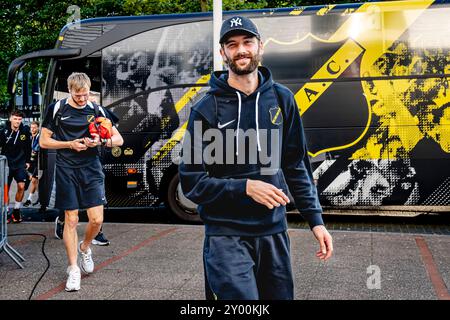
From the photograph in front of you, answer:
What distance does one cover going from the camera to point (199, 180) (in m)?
2.65

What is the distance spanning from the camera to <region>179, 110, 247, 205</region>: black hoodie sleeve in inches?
102

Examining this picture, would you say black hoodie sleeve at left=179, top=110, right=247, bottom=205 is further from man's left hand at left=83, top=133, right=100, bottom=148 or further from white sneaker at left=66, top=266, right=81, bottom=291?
white sneaker at left=66, top=266, right=81, bottom=291

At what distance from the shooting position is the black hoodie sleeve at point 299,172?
282cm

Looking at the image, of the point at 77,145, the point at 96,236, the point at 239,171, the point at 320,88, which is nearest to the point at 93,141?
the point at 77,145

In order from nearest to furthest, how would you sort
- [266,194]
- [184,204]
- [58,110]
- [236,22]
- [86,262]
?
[266,194] → [236,22] → [58,110] → [86,262] → [184,204]

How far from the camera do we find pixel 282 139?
280 centimetres

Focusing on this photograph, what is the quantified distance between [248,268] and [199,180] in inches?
19.4

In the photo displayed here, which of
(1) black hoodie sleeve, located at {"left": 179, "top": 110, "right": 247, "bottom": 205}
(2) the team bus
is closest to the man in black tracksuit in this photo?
(2) the team bus

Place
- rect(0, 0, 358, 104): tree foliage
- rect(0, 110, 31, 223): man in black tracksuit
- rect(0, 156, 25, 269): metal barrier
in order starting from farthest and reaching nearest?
rect(0, 0, 358, 104): tree foliage → rect(0, 110, 31, 223): man in black tracksuit → rect(0, 156, 25, 269): metal barrier

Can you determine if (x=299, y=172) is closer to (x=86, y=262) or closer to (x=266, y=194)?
(x=266, y=194)

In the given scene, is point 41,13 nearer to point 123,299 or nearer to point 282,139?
point 123,299

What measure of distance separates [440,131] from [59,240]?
608 centimetres

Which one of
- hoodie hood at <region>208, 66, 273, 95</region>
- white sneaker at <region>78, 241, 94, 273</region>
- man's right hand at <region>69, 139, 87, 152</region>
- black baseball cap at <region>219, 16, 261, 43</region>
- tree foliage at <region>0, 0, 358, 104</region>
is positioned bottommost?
white sneaker at <region>78, 241, 94, 273</region>

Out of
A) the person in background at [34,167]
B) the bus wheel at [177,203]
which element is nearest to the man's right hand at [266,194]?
the bus wheel at [177,203]
